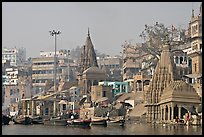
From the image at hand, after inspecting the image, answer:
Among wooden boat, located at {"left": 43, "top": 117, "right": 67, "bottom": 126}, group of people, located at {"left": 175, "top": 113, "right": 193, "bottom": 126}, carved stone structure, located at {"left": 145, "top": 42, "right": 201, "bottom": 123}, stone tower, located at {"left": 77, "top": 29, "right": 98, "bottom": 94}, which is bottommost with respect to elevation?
wooden boat, located at {"left": 43, "top": 117, "right": 67, "bottom": 126}

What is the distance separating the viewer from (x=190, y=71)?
69.9m

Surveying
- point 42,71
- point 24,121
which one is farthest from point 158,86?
point 42,71

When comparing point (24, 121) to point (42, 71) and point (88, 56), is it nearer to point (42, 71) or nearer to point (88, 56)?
point (88, 56)

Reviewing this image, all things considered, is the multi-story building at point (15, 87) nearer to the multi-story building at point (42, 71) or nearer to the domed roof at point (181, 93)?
the multi-story building at point (42, 71)

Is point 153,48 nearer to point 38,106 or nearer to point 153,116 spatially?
point 38,106

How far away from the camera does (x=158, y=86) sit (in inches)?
2248

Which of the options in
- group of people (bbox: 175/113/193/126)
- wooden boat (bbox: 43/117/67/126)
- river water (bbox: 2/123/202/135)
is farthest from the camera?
wooden boat (bbox: 43/117/67/126)

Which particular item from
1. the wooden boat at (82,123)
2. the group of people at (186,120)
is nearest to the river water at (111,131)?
the wooden boat at (82,123)

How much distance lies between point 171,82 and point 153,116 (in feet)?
12.9

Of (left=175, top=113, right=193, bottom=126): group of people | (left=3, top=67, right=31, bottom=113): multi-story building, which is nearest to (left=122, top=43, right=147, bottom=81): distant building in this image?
(left=3, top=67, right=31, bottom=113): multi-story building

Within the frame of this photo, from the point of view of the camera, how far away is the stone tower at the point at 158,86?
5613 centimetres

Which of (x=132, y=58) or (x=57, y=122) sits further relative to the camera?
(x=132, y=58)

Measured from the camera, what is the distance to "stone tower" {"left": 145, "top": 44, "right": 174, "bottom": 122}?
56131 mm

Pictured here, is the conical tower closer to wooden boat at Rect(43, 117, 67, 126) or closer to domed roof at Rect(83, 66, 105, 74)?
domed roof at Rect(83, 66, 105, 74)
